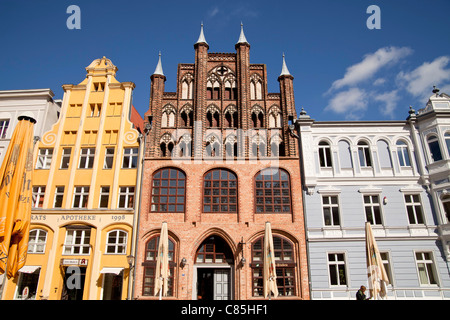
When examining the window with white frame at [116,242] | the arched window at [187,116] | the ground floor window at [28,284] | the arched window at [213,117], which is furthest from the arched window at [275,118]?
the ground floor window at [28,284]

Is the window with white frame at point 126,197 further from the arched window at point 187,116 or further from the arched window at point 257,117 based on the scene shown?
the arched window at point 257,117

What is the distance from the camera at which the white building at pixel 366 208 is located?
17.8m

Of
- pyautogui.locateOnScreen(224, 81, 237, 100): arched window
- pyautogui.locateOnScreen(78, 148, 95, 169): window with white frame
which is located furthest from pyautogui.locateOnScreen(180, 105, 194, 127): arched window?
pyautogui.locateOnScreen(78, 148, 95, 169): window with white frame

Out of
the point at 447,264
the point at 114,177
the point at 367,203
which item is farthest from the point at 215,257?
the point at 447,264

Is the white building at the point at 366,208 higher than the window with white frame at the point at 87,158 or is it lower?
lower

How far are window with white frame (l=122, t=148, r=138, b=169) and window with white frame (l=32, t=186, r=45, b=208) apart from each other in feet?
17.9

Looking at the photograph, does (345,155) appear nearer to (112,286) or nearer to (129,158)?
(129,158)

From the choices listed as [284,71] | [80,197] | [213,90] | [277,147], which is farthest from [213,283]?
[284,71]

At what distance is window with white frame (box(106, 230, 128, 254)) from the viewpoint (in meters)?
19.0

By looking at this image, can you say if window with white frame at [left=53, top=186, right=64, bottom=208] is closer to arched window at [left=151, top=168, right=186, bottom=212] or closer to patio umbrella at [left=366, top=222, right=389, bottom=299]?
arched window at [left=151, top=168, right=186, bottom=212]

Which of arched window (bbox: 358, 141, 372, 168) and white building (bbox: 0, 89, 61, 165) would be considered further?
white building (bbox: 0, 89, 61, 165)

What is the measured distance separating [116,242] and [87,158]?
6168 mm

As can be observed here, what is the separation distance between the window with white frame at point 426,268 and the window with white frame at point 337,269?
13.8 feet

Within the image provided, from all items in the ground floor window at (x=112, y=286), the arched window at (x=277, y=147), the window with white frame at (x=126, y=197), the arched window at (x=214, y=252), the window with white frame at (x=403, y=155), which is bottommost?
the ground floor window at (x=112, y=286)
